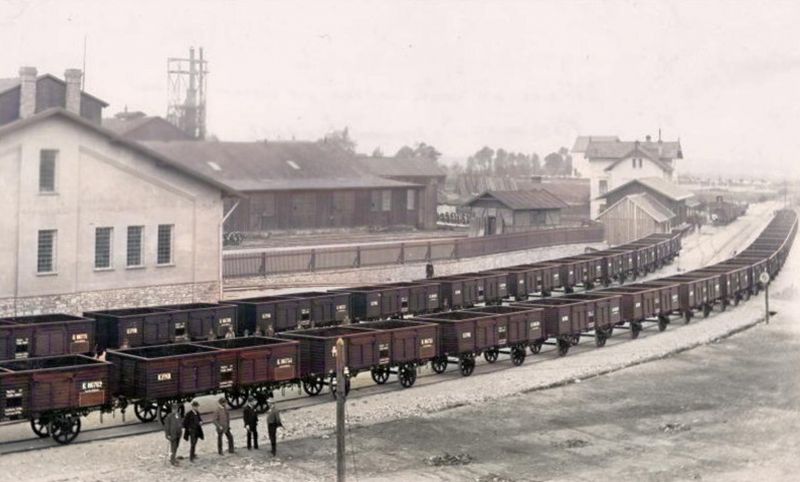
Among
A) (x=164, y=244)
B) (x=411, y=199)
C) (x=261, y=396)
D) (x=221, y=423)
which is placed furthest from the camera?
(x=411, y=199)

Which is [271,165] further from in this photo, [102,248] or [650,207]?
[102,248]

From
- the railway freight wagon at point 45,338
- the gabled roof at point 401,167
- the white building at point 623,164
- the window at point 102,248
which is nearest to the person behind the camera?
the railway freight wagon at point 45,338

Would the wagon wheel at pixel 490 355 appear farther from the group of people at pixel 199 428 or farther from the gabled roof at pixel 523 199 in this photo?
the gabled roof at pixel 523 199

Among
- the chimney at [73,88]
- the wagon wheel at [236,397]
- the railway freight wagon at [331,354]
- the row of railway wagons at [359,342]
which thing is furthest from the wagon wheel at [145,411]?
the chimney at [73,88]

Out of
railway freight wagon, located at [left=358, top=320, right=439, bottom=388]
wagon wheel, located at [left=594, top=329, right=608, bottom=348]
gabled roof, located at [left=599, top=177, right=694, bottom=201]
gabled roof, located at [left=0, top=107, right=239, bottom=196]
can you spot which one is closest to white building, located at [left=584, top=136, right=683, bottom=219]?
gabled roof, located at [left=599, top=177, right=694, bottom=201]

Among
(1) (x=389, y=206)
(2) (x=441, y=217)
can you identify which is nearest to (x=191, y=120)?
(2) (x=441, y=217)

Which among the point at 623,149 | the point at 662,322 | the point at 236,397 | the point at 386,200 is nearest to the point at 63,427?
the point at 236,397
